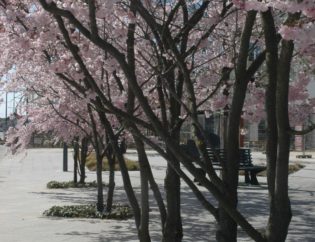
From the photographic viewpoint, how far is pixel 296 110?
265 inches

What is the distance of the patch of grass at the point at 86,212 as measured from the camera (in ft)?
36.6

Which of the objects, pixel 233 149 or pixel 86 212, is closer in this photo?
pixel 233 149

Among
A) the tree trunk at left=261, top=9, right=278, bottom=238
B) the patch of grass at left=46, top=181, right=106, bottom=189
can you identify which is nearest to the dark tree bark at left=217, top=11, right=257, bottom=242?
the tree trunk at left=261, top=9, right=278, bottom=238

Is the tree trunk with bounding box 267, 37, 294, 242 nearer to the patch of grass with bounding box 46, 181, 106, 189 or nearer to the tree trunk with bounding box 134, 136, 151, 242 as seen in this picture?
the tree trunk with bounding box 134, 136, 151, 242

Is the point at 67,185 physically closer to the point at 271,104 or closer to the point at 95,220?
the point at 95,220

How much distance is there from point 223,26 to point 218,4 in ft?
3.47

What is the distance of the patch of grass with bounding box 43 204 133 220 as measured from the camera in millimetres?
11164

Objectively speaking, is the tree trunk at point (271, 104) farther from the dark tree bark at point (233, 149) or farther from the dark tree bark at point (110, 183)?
the dark tree bark at point (110, 183)

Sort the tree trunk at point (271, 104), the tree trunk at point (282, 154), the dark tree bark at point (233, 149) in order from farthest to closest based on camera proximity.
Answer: the dark tree bark at point (233, 149) → the tree trunk at point (271, 104) → the tree trunk at point (282, 154)

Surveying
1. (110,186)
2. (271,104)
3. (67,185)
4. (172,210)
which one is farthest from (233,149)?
(67,185)

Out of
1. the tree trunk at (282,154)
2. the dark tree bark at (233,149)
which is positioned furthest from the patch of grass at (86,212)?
the tree trunk at (282,154)

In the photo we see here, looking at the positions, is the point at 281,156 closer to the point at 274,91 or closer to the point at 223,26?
the point at 274,91

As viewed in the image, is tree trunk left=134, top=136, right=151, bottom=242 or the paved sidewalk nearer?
tree trunk left=134, top=136, right=151, bottom=242

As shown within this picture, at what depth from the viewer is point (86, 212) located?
11586 mm
